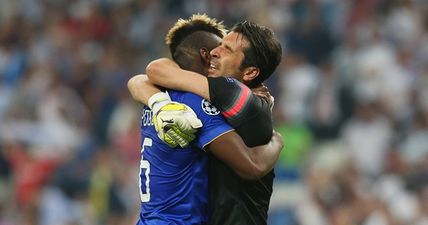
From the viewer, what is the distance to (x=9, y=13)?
14094mm

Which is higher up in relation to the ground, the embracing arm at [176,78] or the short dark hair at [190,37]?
the short dark hair at [190,37]

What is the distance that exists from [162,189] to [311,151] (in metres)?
6.58

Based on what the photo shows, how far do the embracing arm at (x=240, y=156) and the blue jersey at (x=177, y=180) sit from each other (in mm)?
96

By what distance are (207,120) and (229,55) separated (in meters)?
0.31

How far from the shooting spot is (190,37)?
4859mm

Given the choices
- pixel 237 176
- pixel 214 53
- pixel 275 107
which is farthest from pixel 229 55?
pixel 275 107

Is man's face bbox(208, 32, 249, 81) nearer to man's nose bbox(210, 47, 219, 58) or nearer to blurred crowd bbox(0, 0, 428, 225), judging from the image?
man's nose bbox(210, 47, 219, 58)

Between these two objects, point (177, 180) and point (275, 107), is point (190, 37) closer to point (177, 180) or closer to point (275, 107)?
point (177, 180)

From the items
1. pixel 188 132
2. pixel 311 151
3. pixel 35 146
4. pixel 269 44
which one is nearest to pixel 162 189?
pixel 188 132

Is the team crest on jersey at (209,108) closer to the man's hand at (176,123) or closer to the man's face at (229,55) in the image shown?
the man's hand at (176,123)

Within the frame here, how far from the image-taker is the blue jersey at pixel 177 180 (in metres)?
4.66

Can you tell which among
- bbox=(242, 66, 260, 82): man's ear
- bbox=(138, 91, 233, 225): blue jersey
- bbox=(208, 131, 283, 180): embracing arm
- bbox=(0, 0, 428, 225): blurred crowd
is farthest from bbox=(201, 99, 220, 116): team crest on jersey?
bbox=(0, 0, 428, 225): blurred crowd

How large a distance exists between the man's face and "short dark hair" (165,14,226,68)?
4.1 inches

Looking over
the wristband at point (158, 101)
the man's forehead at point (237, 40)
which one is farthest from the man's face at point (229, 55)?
the wristband at point (158, 101)
